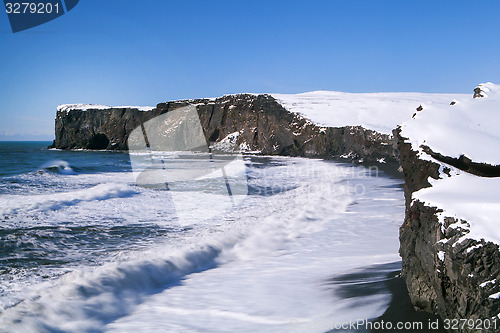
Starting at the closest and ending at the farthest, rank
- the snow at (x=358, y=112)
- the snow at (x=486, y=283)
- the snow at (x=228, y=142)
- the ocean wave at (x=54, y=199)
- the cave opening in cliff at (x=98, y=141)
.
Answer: the snow at (x=486, y=283) < the ocean wave at (x=54, y=199) < the snow at (x=358, y=112) < the snow at (x=228, y=142) < the cave opening in cliff at (x=98, y=141)

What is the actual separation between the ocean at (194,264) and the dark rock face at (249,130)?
1963 cm

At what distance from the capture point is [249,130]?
41656 mm

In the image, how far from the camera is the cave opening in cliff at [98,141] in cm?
5706

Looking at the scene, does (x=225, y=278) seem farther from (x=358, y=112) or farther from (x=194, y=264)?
(x=358, y=112)

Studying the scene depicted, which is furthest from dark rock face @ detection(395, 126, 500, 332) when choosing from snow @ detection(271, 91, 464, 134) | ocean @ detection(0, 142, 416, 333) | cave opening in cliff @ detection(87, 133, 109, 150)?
cave opening in cliff @ detection(87, 133, 109, 150)

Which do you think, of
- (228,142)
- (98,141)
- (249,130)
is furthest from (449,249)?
(98,141)

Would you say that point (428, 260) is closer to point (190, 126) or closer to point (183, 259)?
point (183, 259)

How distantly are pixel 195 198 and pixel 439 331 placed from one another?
709 centimetres

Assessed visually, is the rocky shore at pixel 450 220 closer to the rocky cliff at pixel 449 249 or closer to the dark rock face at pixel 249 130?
the rocky cliff at pixel 449 249

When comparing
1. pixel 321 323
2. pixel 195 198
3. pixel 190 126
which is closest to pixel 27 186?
pixel 195 198

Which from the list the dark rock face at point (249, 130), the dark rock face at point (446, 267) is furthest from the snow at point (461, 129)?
the dark rock face at point (249, 130)

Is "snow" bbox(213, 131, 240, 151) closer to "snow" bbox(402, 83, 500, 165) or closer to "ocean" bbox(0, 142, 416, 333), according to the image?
"ocean" bbox(0, 142, 416, 333)

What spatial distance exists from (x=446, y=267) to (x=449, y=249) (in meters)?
0.13

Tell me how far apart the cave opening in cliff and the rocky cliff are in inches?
2312
